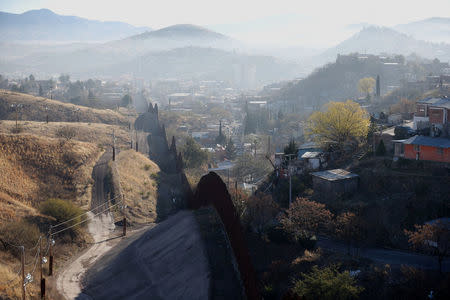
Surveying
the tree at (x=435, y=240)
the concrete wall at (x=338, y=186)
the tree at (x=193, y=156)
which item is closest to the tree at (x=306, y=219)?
the tree at (x=435, y=240)

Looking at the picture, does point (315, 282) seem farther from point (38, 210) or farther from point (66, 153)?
point (66, 153)

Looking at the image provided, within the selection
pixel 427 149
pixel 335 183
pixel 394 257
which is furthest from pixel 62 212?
pixel 427 149

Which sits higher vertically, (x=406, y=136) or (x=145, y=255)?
(x=406, y=136)

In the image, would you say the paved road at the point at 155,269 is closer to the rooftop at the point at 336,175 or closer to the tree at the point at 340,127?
the rooftop at the point at 336,175

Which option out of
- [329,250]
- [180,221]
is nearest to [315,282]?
[329,250]

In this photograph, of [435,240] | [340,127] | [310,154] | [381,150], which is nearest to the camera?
[435,240]

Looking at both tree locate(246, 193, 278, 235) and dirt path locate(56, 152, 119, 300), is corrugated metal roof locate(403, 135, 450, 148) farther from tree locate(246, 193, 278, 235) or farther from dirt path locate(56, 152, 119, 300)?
dirt path locate(56, 152, 119, 300)

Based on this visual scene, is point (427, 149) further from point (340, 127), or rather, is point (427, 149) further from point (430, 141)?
point (340, 127)
